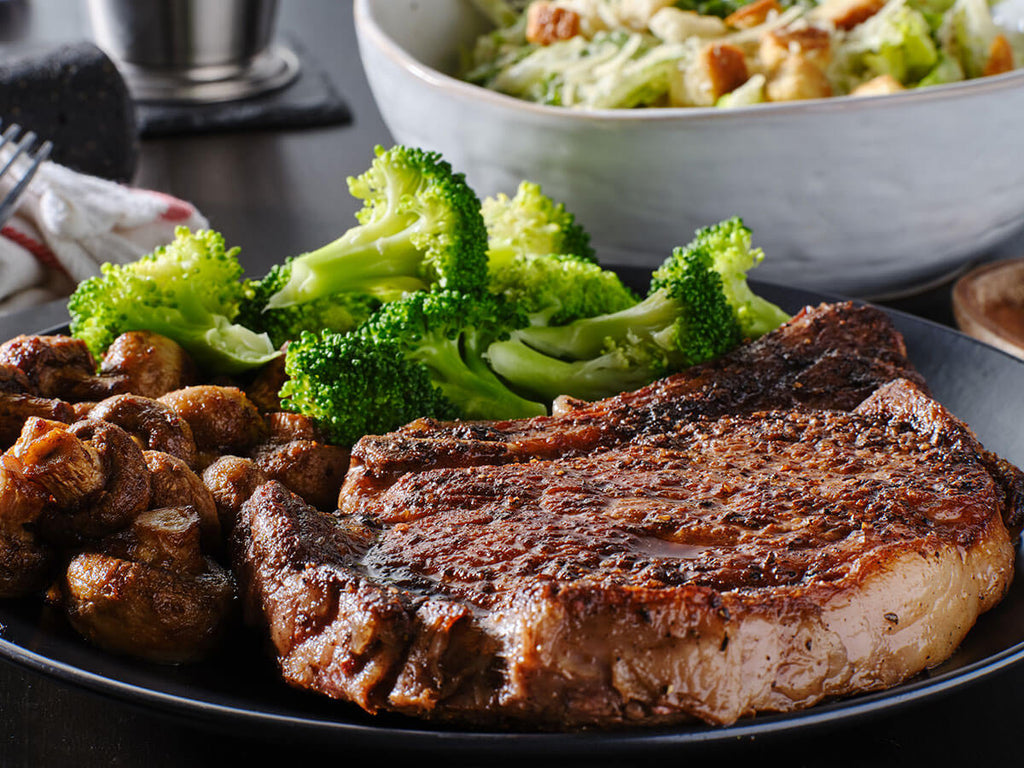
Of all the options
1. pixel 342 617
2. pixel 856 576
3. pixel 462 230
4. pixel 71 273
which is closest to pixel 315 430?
pixel 462 230

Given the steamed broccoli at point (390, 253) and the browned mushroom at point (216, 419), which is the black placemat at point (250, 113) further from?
the browned mushroom at point (216, 419)

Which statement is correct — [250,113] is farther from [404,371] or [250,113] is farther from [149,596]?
[149,596]

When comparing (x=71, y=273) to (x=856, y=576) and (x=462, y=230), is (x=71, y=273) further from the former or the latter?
(x=856, y=576)

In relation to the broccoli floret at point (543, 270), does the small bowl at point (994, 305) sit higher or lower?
lower

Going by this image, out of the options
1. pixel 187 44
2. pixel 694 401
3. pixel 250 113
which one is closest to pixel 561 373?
pixel 694 401

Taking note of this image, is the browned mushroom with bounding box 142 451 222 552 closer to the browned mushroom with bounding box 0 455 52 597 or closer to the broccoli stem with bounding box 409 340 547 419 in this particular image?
the browned mushroom with bounding box 0 455 52 597

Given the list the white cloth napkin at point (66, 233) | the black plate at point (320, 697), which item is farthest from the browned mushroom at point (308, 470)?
the white cloth napkin at point (66, 233)
